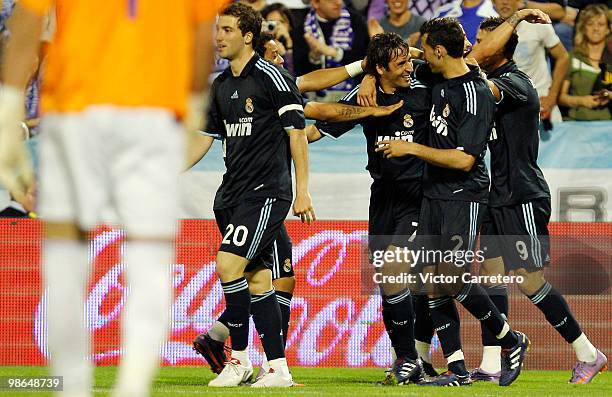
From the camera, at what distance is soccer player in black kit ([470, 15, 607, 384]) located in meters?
8.69

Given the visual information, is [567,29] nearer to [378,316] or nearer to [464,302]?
[378,316]

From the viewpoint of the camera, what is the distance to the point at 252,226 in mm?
7766

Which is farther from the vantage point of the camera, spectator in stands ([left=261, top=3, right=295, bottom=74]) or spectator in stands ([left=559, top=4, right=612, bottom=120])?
spectator in stands ([left=261, top=3, right=295, bottom=74])

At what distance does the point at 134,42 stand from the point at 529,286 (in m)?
5.56

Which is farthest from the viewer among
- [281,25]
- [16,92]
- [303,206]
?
[281,25]

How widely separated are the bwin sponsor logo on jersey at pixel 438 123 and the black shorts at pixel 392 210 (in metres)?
0.47

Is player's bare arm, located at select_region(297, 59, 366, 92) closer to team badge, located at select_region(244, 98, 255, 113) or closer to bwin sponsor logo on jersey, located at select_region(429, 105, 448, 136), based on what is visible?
bwin sponsor logo on jersey, located at select_region(429, 105, 448, 136)

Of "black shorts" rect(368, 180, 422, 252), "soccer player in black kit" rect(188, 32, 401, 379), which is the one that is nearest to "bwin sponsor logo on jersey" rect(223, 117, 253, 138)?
"soccer player in black kit" rect(188, 32, 401, 379)

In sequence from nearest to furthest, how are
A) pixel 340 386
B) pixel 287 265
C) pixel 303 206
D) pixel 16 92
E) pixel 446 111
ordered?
pixel 16 92, pixel 303 206, pixel 340 386, pixel 446 111, pixel 287 265

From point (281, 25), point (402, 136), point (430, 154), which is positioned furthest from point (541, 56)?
point (430, 154)

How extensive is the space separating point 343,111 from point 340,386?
6.62 ft

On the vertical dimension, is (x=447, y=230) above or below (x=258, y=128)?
below

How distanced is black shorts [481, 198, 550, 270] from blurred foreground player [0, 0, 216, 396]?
534 cm

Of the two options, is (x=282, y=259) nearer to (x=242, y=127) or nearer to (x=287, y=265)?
(x=287, y=265)
